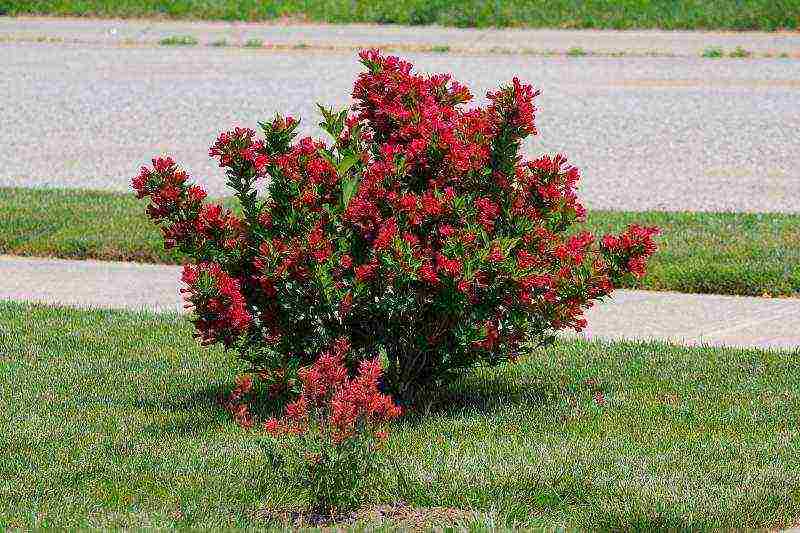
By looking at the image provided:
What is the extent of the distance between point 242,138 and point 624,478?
2091 mm

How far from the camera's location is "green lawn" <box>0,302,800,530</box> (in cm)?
508

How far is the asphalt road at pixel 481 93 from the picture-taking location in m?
11.8

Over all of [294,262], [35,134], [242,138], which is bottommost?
[35,134]

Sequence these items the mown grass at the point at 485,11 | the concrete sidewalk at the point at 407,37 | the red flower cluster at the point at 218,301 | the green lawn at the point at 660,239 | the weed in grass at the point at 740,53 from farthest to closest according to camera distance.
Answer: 1. the mown grass at the point at 485,11
2. the concrete sidewalk at the point at 407,37
3. the weed in grass at the point at 740,53
4. the green lawn at the point at 660,239
5. the red flower cluster at the point at 218,301

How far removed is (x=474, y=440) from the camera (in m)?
5.83

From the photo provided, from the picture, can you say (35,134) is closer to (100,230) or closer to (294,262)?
(100,230)

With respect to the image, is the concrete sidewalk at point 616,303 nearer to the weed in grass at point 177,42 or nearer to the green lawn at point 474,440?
the green lawn at point 474,440

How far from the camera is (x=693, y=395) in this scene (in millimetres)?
6539

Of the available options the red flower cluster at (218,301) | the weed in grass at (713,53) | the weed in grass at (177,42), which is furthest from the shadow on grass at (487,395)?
the weed in grass at (177,42)

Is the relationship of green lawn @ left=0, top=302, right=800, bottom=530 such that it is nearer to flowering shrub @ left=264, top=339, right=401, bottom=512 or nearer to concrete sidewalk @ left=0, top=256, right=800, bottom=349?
flowering shrub @ left=264, top=339, right=401, bottom=512

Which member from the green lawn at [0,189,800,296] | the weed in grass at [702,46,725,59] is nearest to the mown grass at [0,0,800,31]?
the weed in grass at [702,46,725,59]

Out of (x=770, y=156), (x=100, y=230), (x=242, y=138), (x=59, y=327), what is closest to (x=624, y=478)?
(x=242, y=138)

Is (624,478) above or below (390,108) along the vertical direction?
below

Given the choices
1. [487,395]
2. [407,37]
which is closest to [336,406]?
[487,395]
